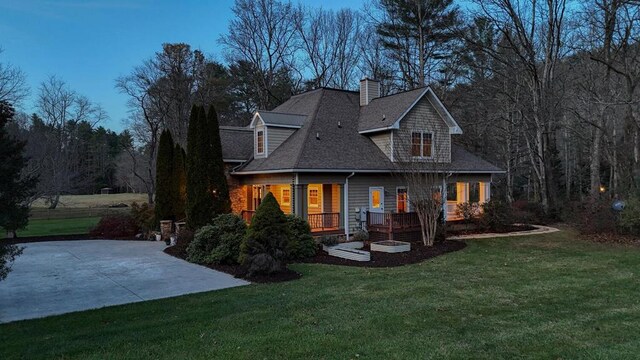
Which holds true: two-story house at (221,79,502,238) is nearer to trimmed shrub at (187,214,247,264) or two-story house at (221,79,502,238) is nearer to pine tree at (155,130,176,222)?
pine tree at (155,130,176,222)

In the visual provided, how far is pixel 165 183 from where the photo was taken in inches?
778

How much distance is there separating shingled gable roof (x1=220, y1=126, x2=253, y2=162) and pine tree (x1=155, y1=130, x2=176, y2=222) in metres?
2.94

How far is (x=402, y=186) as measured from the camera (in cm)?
1823

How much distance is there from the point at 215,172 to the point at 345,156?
17.3ft

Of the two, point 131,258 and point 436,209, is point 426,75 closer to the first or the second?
point 436,209

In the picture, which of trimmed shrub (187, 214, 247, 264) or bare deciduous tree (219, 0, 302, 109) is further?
bare deciduous tree (219, 0, 302, 109)

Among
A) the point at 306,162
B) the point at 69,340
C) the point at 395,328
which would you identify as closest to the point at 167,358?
the point at 69,340

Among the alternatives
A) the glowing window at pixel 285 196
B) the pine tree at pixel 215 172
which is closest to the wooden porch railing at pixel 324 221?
the glowing window at pixel 285 196

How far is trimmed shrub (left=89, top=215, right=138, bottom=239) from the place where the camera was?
2033cm

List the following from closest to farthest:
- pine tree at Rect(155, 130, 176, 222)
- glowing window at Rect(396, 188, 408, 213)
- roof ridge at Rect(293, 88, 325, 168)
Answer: roof ridge at Rect(293, 88, 325, 168) < glowing window at Rect(396, 188, 408, 213) < pine tree at Rect(155, 130, 176, 222)

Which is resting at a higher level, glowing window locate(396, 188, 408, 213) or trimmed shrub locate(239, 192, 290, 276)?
glowing window locate(396, 188, 408, 213)

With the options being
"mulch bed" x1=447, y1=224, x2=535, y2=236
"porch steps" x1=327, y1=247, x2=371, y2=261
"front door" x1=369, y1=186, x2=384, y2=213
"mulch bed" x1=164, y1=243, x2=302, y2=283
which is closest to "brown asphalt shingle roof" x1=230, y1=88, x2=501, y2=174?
"front door" x1=369, y1=186, x2=384, y2=213

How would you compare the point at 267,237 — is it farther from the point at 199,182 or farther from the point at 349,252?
the point at 199,182

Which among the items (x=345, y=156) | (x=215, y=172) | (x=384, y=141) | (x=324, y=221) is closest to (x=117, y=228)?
(x=215, y=172)
